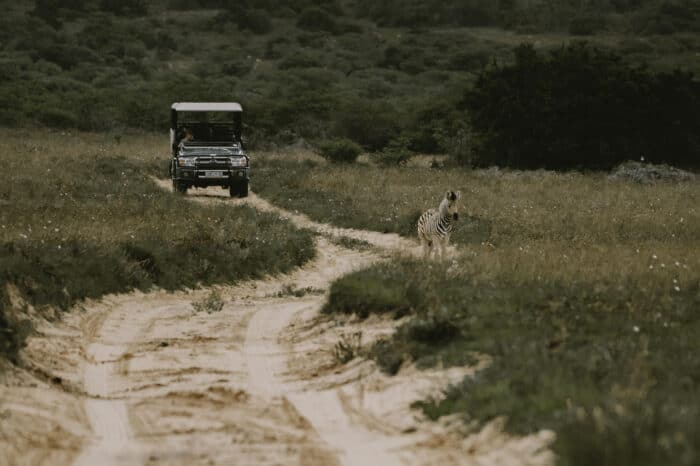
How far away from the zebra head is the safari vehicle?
1228cm

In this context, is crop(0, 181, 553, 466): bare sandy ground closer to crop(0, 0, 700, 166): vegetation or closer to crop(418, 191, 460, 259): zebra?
crop(418, 191, 460, 259): zebra

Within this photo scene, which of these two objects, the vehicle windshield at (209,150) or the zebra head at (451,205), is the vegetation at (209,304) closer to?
the zebra head at (451,205)

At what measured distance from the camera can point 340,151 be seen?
42906 mm

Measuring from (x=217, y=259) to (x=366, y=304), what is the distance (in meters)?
4.85

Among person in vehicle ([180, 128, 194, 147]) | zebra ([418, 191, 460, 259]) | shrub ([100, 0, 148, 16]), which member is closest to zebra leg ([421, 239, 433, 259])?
zebra ([418, 191, 460, 259])

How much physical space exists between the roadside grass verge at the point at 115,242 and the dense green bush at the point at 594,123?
51.6ft

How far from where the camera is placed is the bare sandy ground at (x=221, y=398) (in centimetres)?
737

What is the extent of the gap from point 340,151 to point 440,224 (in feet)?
83.6

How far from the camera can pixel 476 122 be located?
136 ft

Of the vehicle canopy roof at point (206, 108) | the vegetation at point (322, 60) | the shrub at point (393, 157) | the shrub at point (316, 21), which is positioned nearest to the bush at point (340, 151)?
the shrub at point (393, 157)

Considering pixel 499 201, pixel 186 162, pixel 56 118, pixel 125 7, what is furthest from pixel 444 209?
pixel 125 7

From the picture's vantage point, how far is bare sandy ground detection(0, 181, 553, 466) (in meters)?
7.37

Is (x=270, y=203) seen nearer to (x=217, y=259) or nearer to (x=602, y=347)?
(x=217, y=259)

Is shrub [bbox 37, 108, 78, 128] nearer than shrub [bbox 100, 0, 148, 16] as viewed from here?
Yes
